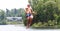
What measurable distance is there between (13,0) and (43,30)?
0.38m

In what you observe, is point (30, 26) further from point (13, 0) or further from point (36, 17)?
point (13, 0)

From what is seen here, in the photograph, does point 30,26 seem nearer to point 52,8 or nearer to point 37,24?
point 37,24

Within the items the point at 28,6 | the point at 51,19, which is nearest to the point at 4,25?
the point at 28,6

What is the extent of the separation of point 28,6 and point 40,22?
18cm

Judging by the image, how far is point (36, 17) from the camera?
1127 millimetres

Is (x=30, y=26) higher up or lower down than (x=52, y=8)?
lower down

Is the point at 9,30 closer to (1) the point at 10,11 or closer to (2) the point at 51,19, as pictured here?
(1) the point at 10,11

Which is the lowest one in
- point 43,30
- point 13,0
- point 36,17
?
point 43,30

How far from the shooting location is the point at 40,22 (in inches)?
44.5

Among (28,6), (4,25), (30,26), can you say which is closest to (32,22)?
(30,26)

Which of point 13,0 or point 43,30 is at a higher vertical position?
point 13,0

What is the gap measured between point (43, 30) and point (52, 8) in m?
0.21

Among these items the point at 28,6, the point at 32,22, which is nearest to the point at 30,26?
the point at 32,22

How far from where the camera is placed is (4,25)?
1131mm
